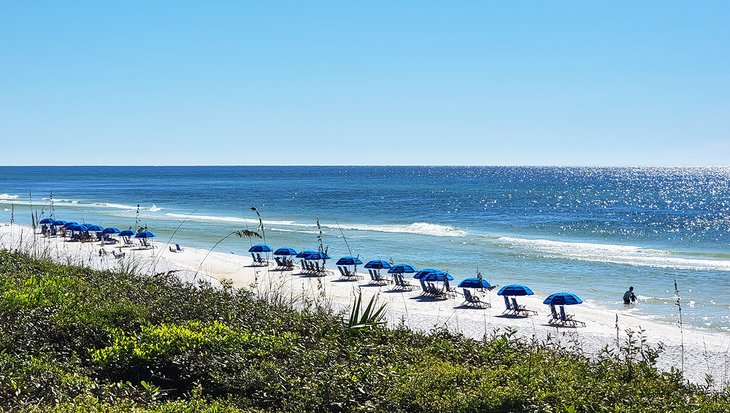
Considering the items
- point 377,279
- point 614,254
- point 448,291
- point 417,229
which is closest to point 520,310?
point 448,291

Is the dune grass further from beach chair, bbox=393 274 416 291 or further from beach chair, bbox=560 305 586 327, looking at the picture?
beach chair, bbox=393 274 416 291

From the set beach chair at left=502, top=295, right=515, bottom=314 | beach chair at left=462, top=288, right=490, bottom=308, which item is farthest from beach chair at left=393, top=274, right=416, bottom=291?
beach chair at left=502, top=295, right=515, bottom=314

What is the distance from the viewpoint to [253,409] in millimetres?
5324

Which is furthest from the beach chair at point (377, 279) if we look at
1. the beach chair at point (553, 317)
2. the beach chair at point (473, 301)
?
the beach chair at point (553, 317)

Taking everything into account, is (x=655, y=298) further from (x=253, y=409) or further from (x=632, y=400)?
(x=253, y=409)

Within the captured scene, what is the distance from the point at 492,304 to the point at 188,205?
52.7 meters

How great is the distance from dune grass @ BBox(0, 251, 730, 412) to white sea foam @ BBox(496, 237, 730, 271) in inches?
989

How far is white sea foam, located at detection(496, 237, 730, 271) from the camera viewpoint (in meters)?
29.7

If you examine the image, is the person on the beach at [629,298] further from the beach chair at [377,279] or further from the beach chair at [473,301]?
the beach chair at [377,279]

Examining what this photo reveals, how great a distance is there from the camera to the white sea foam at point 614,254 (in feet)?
97.6

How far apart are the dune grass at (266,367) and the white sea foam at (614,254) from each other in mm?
25128

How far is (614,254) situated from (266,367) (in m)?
30.6

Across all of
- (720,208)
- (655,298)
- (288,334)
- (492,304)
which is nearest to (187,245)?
(492,304)

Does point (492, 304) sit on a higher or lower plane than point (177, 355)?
lower
